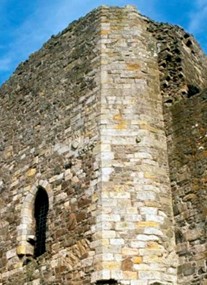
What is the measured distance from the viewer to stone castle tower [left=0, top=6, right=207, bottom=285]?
8.45m

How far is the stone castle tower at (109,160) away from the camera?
27.7 feet

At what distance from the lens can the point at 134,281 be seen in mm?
8055

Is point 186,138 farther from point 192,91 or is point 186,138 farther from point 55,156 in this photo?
point 55,156

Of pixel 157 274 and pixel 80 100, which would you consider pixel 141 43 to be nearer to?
pixel 80 100

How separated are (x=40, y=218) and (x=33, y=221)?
0.72 feet

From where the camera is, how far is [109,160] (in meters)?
9.16

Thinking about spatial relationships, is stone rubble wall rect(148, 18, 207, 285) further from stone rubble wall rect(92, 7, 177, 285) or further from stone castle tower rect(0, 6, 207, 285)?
stone rubble wall rect(92, 7, 177, 285)

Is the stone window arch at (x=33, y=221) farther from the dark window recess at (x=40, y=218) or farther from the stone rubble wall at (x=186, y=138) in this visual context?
the stone rubble wall at (x=186, y=138)

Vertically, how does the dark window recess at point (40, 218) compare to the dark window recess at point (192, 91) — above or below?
below

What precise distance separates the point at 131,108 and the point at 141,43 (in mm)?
1776

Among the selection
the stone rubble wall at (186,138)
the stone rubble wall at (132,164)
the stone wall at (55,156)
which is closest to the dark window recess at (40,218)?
the stone wall at (55,156)


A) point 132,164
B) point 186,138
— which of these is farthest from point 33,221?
point 186,138

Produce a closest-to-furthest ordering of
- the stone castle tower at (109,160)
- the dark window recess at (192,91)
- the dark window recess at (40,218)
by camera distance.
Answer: the stone castle tower at (109,160)
the dark window recess at (40,218)
the dark window recess at (192,91)

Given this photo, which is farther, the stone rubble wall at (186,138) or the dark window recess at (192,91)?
the dark window recess at (192,91)
